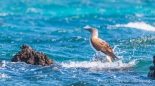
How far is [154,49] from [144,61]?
3408mm

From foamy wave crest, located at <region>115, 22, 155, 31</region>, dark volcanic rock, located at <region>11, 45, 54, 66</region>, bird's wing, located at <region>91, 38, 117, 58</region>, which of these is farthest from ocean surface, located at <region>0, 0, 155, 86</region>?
bird's wing, located at <region>91, 38, 117, 58</region>

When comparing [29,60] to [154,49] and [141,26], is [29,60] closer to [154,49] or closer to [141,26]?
[154,49]

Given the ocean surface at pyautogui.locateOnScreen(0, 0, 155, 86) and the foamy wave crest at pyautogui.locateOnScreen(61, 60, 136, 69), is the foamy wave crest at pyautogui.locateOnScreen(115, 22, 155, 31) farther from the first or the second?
the foamy wave crest at pyautogui.locateOnScreen(61, 60, 136, 69)

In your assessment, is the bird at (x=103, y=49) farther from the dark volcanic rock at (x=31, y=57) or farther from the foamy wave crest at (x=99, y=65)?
the dark volcanic rock at (x=31, y=57)

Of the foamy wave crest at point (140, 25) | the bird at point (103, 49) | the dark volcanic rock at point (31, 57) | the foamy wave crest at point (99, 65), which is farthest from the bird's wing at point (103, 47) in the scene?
the foamy wave crest at point (140, 25)

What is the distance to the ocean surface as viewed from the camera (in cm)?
1350

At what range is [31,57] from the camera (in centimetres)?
1502

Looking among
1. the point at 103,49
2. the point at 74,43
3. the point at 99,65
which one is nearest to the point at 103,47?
the point at 103,49

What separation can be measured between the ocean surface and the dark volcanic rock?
0.21 metres

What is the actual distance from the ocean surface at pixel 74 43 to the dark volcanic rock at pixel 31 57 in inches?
8.5

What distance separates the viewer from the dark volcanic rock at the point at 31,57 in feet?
48.8

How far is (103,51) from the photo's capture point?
15.3 metres

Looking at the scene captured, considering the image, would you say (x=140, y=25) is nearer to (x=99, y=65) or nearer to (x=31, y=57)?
(x=99, y=65)

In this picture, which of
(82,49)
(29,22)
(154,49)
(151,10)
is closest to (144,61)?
(154,49)
